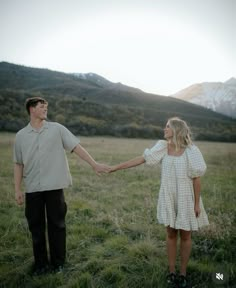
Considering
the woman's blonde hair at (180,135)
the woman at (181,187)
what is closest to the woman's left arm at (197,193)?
the woman at (181,187)

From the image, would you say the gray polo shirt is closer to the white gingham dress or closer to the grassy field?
the grassy field

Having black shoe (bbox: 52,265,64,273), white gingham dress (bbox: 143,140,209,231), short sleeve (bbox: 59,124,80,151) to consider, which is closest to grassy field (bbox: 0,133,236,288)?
black shoe (bbox: 52,265,64,273)

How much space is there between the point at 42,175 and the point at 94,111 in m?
49.6

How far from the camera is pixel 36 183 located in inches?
145

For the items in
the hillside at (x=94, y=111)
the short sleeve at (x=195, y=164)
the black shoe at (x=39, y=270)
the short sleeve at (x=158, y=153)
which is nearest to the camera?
the short sleeve at (x=195, y=164)

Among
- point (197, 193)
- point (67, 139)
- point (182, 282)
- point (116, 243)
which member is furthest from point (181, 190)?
point (116, 243)

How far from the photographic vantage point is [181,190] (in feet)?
11.1

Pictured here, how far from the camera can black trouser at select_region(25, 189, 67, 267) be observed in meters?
3.76

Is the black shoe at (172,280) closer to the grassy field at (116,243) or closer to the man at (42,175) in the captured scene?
the grassy field at (116,243)

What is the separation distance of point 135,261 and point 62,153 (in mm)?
1850

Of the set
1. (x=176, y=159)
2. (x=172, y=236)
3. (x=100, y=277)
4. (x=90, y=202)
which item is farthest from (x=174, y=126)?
(x=90, y=202)

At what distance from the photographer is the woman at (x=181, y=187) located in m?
3.34

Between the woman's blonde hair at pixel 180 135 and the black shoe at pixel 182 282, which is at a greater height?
the woman's blonde hair at pixel 180 135

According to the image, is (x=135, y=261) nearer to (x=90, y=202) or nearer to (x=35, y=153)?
(x=35, y=153)
